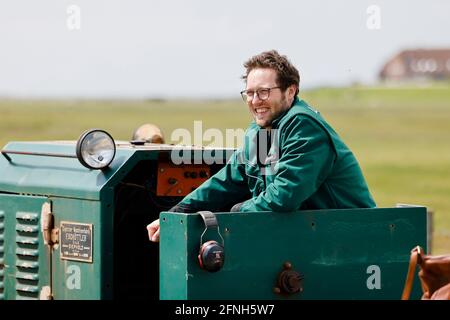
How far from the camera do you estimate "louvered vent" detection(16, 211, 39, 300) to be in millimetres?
6539

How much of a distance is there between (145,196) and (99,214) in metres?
0.57

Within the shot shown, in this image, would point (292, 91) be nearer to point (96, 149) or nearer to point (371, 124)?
point (96, 149)

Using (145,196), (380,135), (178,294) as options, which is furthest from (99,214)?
(380,135)

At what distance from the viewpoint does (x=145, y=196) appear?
21.7ft

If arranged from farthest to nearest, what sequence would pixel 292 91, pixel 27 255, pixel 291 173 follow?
1. pixel 27 255
2. pixel 292 91
3. pixel 291 173

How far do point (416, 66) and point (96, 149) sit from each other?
427 feet

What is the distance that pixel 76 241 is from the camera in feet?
20.4

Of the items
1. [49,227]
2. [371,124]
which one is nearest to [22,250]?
[49,227]

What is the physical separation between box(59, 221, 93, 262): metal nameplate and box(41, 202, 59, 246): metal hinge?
0.09m

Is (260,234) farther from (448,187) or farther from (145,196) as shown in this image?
(448,187)

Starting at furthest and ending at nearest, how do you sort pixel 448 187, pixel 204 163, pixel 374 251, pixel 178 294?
pixel 448 187 → pixel 204 163 → pixel 374 251 → pixel 178 294

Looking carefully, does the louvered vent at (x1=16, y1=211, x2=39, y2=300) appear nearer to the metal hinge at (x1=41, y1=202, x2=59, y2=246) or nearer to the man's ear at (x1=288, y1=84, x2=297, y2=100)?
the metal hinge at (x1=41, y1=202, x2=59, y2=246)

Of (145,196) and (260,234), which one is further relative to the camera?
(145,196)

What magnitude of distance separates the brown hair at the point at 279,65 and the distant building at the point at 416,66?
124034mm
